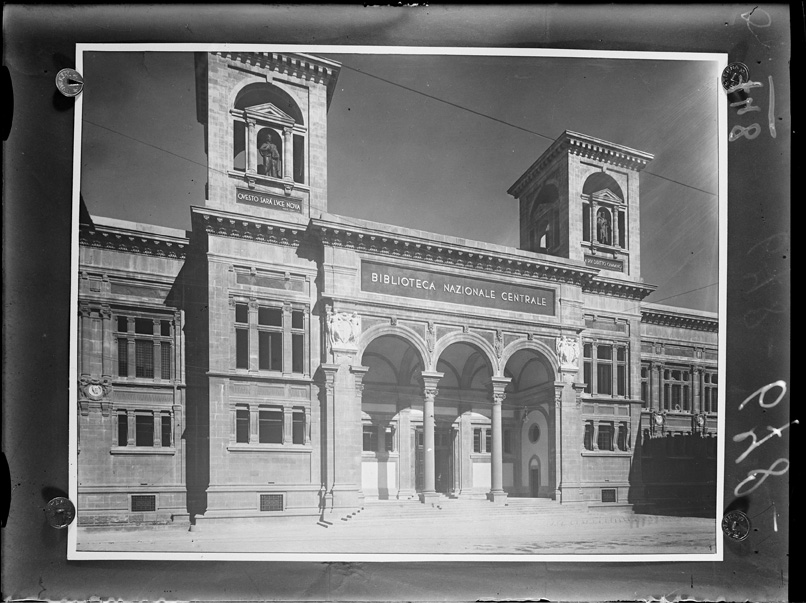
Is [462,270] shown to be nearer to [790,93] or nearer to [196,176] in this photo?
[196,176]

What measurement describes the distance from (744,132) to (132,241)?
6.14m

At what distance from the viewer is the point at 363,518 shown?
5906mm

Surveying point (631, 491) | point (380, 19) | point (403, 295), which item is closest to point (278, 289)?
point (403, 295)

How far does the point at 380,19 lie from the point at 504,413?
5.08 m

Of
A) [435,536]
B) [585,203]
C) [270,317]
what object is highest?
[585,203]

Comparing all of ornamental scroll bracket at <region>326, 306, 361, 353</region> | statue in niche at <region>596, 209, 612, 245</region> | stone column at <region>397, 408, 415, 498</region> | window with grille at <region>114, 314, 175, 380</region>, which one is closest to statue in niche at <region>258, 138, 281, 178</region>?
ornamental scroll bracket at <region>326, 306, 361, 353</region>

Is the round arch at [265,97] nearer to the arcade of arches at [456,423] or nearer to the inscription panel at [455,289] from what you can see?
the inscription panel at [455,289]

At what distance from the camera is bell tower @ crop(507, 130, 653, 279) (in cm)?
634

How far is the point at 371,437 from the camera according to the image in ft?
23.3

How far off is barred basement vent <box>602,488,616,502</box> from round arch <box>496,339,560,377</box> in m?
1.44

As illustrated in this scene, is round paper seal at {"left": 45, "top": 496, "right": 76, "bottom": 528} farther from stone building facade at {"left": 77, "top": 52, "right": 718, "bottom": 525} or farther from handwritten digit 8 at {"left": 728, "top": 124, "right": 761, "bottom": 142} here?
handwritten digit 8 at {"left": 728, "top": 124, "right": 761, "bottom": 142}

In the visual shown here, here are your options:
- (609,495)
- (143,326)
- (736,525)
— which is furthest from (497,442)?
(143,326)

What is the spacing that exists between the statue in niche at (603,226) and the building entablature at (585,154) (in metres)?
0.99

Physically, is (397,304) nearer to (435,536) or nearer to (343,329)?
(343,329)
